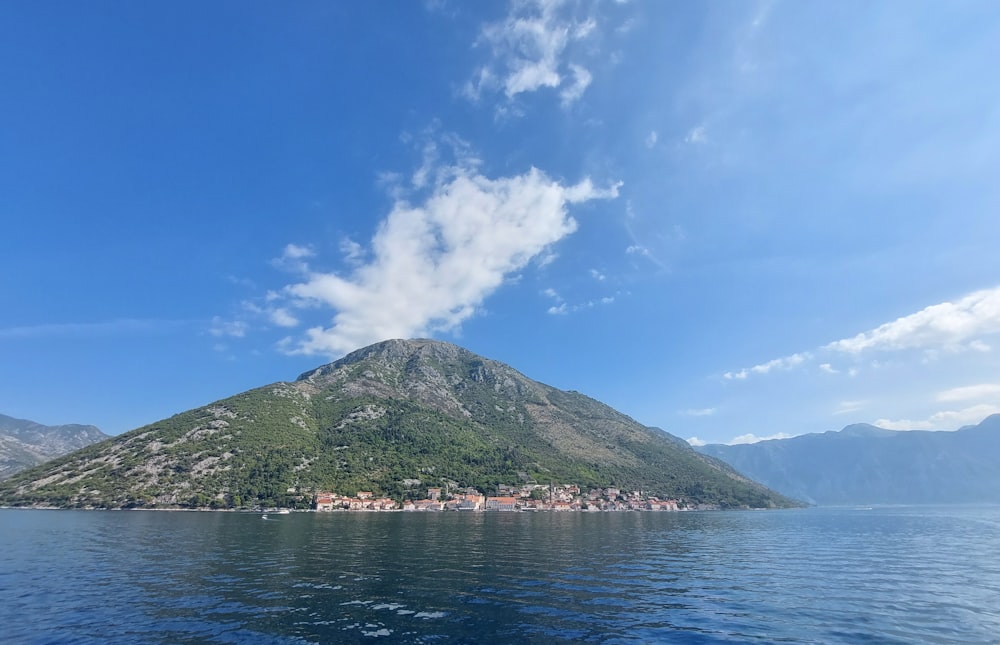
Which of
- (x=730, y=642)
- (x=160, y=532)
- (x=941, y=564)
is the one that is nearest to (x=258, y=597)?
(x=730, y=642)

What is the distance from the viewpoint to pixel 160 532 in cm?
Result: 7981

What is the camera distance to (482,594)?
112ft

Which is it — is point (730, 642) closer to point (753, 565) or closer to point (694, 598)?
point (694, 598)

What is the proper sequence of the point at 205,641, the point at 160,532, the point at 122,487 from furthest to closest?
1. the point at 122,487
2. the point at 160,532
3. the point at 205,641

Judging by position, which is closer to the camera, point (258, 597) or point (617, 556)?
point (258, 597)

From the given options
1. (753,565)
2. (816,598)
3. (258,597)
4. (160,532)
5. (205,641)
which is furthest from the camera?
(160,532)

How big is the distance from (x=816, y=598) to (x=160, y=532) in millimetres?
95264

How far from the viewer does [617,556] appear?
5716 cm

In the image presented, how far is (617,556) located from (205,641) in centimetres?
4669

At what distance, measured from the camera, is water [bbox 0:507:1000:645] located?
25.4m

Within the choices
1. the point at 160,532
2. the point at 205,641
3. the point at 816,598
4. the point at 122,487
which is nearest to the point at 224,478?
the point at 122,487

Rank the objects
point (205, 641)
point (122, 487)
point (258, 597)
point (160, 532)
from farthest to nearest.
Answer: point (122, 487), point (160, 532), point (258, 597), point (205, 641)

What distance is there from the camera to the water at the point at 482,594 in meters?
25.4

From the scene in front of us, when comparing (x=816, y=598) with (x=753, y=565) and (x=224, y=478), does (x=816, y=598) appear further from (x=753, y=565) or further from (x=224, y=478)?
(x=224, y=478)
